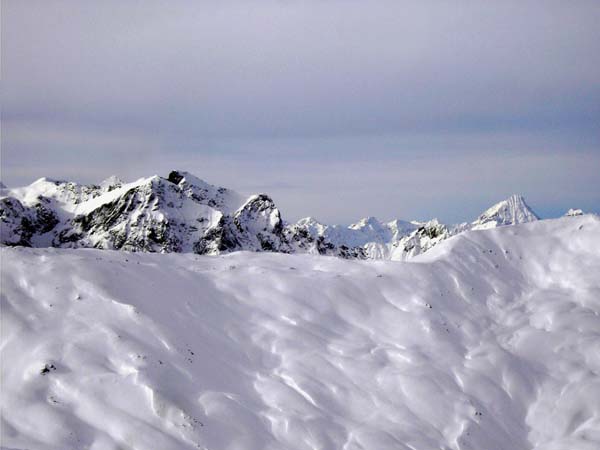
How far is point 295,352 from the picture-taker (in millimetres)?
22828

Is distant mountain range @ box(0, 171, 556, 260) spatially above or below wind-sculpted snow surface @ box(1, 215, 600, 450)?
below

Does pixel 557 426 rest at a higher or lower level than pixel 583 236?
lower

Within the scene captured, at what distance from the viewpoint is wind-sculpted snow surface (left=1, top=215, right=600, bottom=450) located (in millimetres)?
17891

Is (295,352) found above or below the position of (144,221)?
above

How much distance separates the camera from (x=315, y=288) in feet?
88.4

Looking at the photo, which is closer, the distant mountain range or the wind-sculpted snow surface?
the wind-sculpted snow surface

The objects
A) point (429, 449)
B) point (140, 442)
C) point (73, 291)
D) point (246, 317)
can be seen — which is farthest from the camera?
point (246, 317)

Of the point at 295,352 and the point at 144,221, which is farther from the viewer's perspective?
the point at 144,221

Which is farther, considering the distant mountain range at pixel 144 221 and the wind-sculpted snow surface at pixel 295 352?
the distant mountain range at pixel 144 221

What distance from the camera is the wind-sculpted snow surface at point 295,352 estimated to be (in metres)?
17.9

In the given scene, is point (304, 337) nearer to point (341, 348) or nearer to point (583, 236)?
point (341, 348)

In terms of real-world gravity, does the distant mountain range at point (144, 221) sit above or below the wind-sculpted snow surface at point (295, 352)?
below

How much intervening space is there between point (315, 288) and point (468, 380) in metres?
8.38

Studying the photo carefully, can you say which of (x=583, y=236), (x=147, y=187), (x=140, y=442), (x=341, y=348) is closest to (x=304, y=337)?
(x=341, y=348)
